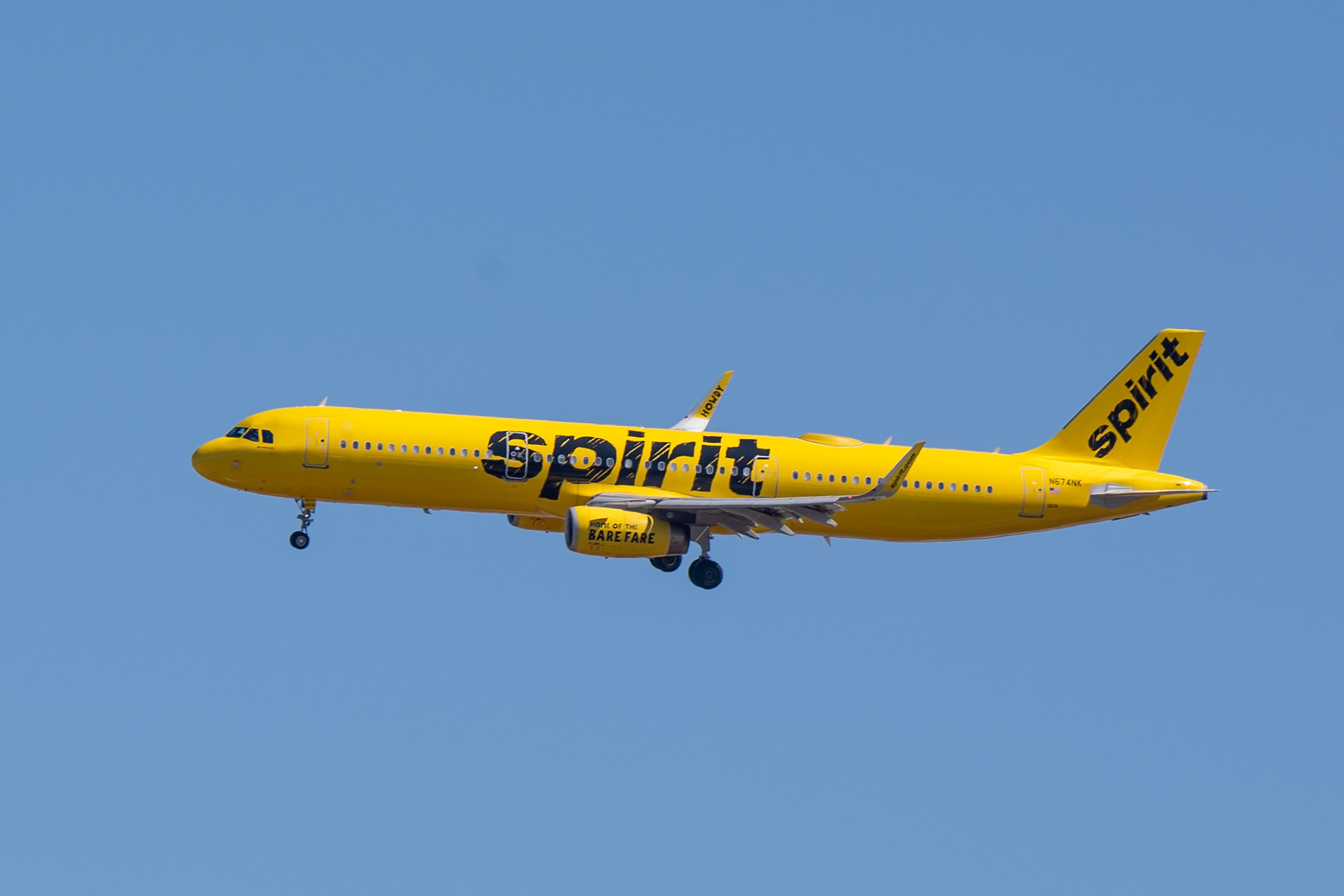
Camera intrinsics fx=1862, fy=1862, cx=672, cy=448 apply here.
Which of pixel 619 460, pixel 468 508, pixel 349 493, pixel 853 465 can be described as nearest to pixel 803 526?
pixel 853 465

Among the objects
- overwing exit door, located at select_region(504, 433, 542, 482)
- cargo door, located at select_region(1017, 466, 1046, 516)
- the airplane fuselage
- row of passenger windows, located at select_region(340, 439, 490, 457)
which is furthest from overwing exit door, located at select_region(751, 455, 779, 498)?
row of passenger windows, located at select_region(340, 439, 490, 457)

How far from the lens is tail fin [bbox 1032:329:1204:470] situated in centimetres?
7262

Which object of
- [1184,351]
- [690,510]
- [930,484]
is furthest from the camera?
[1184,351]

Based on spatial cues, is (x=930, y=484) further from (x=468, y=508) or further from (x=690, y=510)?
(x=468, y=508)

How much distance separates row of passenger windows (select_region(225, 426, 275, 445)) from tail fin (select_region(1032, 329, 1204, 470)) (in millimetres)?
29046

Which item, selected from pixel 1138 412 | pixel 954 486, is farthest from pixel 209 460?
pixel 1138 412

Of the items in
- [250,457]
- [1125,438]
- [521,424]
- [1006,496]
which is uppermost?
[1125,438]

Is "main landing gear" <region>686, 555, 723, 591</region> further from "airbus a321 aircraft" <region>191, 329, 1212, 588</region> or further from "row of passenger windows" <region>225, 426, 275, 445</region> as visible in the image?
"row of passenger windows" <region>225, 426, 275, 445</region>

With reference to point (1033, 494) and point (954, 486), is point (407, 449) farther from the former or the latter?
point (1033, 494)

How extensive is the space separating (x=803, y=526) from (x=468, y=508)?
12.0 m

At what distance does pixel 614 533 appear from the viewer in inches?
2480

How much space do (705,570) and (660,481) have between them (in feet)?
12.0

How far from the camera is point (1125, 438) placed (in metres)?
72.7

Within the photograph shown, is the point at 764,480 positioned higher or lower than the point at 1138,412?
lower
